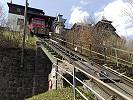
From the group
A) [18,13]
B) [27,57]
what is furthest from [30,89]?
[18,13]

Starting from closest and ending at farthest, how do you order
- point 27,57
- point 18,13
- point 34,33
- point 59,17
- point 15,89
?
1. point 15,89
2. point 27,57
3. point 34,33
4. point 59,17
5. point 18,13

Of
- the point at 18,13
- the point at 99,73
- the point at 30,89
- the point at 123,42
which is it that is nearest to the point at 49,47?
the point at 30,89

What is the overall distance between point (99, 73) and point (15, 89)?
882 cm

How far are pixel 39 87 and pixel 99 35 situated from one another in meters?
12.2

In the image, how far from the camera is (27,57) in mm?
19609

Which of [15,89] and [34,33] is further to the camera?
[34,33]

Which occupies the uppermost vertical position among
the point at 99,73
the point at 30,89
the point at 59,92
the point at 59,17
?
the point at 59,17

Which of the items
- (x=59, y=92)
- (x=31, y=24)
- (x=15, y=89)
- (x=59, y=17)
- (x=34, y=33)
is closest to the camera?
(x=59, y=92)

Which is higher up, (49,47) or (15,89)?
(49,47)

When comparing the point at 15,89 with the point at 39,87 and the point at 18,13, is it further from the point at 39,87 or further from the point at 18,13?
the point at 18,13

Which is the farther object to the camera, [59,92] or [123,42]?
[123,42]

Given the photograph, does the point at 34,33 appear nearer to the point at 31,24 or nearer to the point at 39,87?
the point at 31,24

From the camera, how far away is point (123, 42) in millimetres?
28984

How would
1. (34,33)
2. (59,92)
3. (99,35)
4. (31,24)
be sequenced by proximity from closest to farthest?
(59,92), (99,35), (34,33), (31,24)
